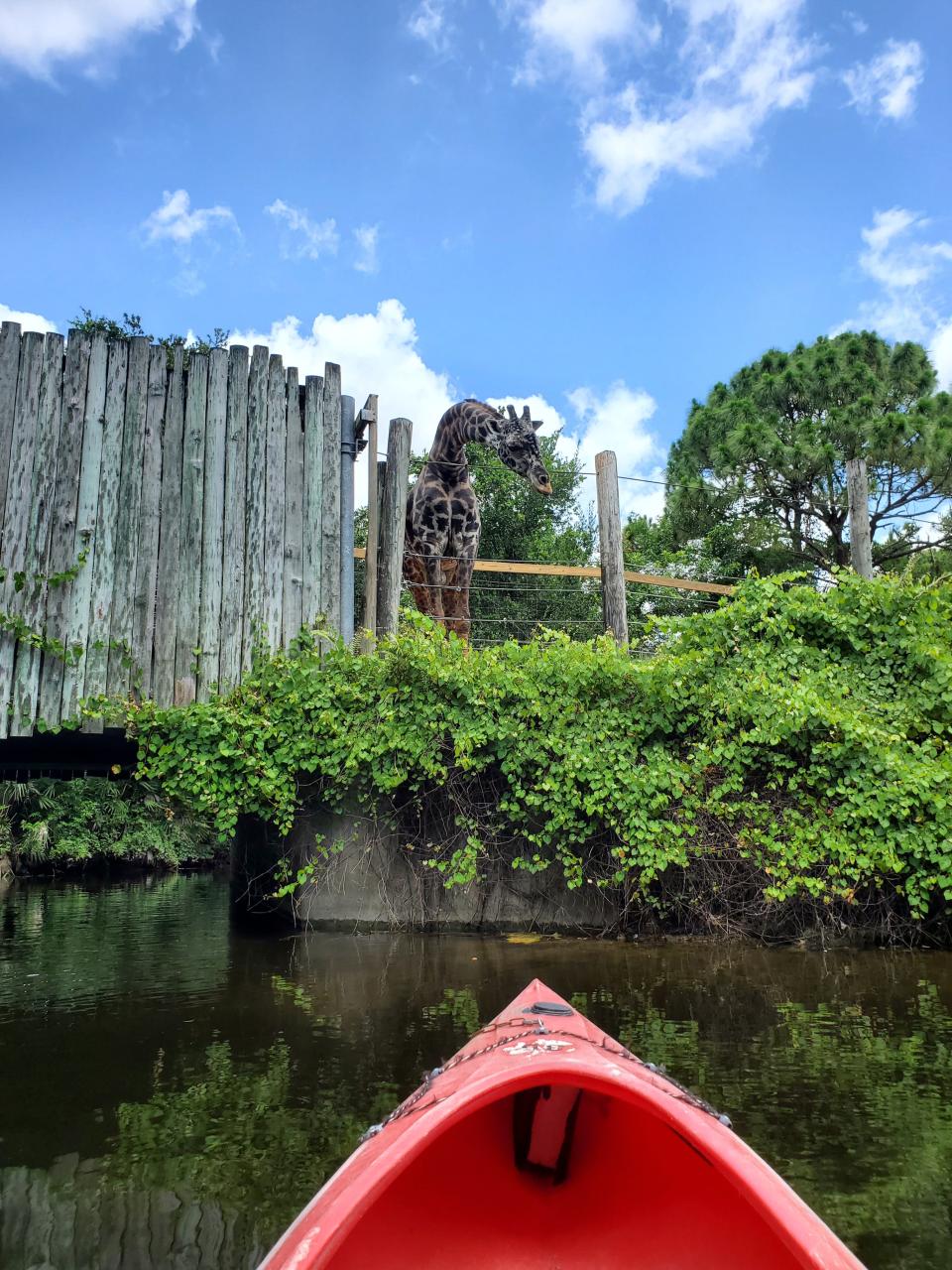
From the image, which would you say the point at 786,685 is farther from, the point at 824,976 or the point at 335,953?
the point at 335,953

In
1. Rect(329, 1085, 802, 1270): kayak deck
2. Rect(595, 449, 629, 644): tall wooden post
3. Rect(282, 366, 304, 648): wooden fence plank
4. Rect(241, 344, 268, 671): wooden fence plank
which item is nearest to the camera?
Rect(329, 1085, 802, 1270): kayak deck

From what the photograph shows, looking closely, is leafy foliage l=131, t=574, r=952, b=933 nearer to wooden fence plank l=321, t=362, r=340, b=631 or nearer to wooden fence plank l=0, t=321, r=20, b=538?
wooden fence plank l=321, t=362, r=340, b=631

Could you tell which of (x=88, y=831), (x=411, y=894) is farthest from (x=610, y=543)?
(x=88, y=831)

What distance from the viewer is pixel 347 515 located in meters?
7.17

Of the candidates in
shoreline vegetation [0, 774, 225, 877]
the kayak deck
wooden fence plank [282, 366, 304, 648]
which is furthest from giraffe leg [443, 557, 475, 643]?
shoreline vegetation [0, 774, 225, 877]

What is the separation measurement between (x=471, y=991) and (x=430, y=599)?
428 cm

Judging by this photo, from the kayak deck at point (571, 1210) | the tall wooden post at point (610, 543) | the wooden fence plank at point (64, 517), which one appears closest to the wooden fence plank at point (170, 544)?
the wooden fence plank at point (64, 517)

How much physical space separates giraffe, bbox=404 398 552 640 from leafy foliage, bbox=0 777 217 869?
945 centimetres

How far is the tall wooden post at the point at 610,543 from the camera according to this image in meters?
8.00

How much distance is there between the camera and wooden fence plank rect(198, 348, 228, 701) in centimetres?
653

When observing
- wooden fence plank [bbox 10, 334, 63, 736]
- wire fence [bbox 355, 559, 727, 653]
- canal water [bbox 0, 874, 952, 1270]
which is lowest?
canal water [bbox 0, 874, 952, 1270]

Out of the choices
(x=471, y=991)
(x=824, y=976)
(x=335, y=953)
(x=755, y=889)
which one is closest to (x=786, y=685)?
(x=755, y=889)

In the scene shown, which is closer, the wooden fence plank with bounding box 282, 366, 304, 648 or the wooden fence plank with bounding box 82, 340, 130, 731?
the wooden fence plank with bounding box 82, 340, 130, 731

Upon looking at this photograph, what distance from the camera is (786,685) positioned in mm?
6391
